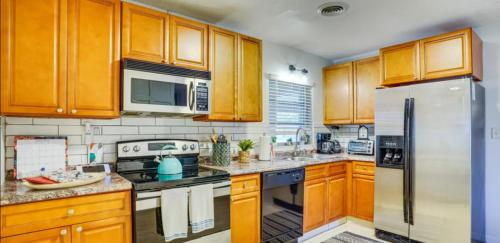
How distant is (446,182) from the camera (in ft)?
8.77

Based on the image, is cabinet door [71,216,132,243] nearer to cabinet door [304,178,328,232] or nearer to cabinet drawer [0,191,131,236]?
cabinet drawer [0,191,131,236]

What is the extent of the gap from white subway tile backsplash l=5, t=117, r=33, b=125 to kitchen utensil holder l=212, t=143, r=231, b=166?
1.48 m

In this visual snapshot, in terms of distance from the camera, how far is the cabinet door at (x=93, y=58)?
6.40 ft

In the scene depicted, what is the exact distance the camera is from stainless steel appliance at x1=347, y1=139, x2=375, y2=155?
12.4 ft

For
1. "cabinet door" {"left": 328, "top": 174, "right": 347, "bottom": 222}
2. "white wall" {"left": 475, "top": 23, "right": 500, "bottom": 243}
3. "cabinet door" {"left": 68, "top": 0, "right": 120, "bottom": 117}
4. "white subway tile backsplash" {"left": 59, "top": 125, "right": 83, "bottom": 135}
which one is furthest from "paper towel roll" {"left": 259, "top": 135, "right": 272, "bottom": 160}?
"white wall" {"left": 475, "top": 23, "right": 500, "bottom": 243}

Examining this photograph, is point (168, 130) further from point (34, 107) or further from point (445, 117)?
point (445, 117)

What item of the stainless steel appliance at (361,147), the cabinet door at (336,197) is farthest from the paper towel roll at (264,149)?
the stainless steel appliance at (361,147)

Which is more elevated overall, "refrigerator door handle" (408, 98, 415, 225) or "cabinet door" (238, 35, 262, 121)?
"cabinet door" (238, 35, 262, 121)

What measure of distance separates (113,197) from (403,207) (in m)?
2.80

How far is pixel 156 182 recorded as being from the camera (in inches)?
74.8

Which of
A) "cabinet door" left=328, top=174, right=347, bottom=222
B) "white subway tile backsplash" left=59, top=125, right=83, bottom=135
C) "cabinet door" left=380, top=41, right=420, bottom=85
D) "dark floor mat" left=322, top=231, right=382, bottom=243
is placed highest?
"cabinet door" left=380, top=41, right=420, bottom=85

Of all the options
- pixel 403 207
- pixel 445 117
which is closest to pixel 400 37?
pixel 445 117

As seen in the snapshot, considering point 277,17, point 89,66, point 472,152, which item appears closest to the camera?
point 89,66

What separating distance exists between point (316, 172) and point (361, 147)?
1.09 metres
